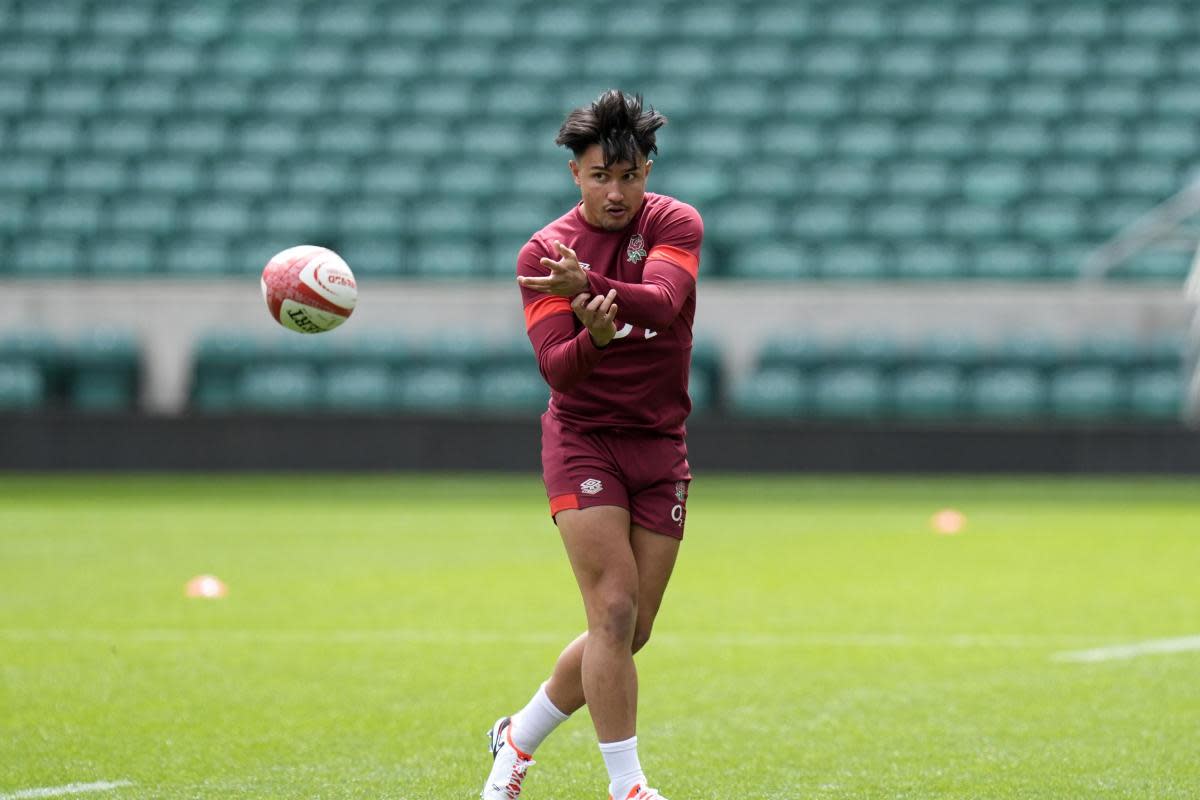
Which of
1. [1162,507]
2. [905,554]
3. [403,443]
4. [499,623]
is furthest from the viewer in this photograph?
[403,443]

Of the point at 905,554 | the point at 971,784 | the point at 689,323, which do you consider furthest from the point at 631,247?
the point at 905,554

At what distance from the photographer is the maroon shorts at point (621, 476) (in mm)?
5285

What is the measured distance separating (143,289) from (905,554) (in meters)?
14.2

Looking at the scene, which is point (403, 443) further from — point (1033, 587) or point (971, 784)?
point (971, 784)

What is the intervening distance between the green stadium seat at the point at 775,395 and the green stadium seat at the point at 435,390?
12.3 ft

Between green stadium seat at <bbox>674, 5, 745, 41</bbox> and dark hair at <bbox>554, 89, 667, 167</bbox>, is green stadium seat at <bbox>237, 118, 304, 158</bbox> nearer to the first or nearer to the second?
green stadium seat at <bbox>674, 5, 745, 41</bbox>

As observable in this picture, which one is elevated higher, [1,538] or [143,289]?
[143,289]

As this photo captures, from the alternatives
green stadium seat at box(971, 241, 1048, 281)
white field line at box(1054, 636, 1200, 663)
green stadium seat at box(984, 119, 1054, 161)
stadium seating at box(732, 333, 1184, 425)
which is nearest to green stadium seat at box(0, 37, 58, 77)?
stadium seating at box(732, 333, 1184, 425)

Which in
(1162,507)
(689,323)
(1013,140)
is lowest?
(1162,507)

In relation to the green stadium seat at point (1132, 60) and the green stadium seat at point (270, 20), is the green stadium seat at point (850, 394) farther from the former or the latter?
the green stadium seat at point (270, 20)

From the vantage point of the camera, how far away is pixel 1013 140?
2572 centimetres

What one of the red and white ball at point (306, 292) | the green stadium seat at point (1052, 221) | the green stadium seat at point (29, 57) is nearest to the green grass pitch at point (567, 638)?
the red and white ball at point (306, 292)

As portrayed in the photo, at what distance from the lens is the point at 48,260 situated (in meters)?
25.2

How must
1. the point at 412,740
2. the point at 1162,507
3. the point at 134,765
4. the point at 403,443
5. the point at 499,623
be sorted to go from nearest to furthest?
the point at 134,765 < the point at 412,740 < the point at 499,623 < the point at 1162,507 < the point at 403,443
